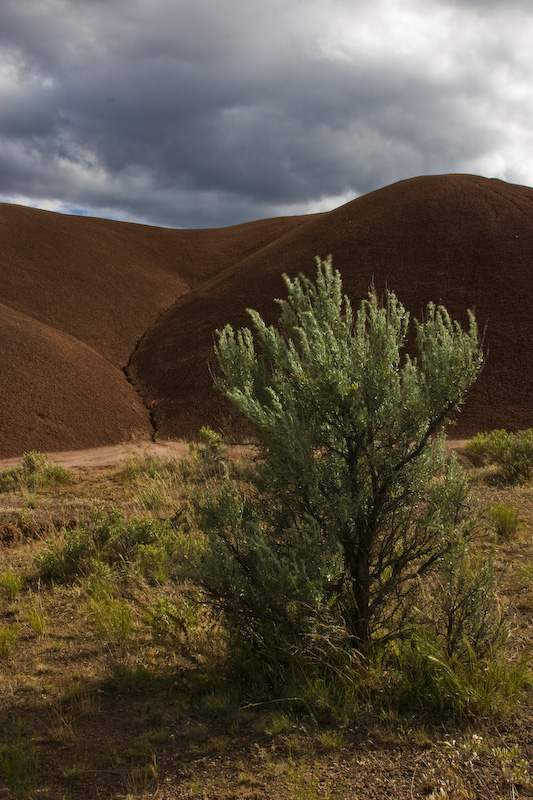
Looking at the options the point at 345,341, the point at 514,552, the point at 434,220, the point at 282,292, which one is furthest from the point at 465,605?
the point at 434,220

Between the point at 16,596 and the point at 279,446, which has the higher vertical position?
the point at 279,446

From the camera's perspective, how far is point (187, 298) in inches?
993

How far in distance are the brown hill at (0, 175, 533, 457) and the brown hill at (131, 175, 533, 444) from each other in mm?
55

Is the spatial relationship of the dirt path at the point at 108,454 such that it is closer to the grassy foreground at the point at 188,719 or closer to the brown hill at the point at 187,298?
the brown hill at the point at 187,298

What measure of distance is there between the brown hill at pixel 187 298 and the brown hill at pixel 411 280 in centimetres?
6

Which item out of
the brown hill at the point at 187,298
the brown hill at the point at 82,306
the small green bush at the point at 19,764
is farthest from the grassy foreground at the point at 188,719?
the brown hill at the point at 82,306

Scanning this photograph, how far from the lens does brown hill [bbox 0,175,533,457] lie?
50.8ft

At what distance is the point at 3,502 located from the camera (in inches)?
328

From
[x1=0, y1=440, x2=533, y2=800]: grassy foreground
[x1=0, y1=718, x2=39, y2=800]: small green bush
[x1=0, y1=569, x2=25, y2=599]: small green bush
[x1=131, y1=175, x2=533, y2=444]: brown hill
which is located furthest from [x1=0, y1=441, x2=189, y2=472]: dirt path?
[x1=0, y1=718, x2=39, y2=800]: small green bush

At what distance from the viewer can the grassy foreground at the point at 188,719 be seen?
2.35 meters

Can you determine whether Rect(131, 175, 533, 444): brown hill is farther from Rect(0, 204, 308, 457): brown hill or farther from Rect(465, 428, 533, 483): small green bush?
Rect(465, 428, 533, 483): small green bush

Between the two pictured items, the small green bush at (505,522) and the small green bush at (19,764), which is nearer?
the small green bush at (19,764)

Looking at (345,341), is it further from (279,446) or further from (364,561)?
(364,561)

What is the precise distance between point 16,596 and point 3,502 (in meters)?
4.13
